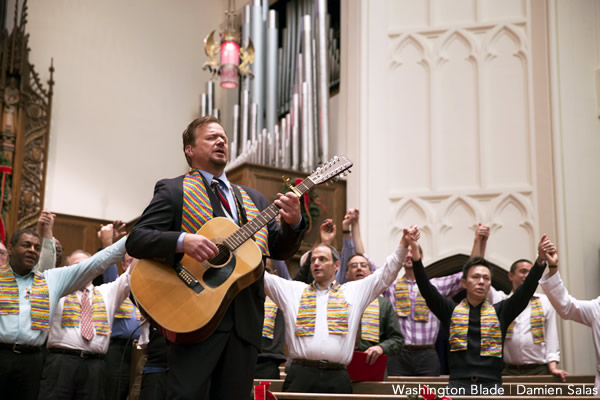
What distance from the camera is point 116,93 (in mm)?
10391

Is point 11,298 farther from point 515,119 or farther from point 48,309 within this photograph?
point 515,119

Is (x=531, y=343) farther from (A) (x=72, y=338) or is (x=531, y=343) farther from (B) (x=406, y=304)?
(A) (x=72, y=338)

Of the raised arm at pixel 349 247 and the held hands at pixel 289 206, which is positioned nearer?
the held hands at pixel 289 206

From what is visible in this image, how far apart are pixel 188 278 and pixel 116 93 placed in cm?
840

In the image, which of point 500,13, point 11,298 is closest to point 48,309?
point 11,298

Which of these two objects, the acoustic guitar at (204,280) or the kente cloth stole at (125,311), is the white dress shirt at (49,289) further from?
the acoustic guitar at (204,280)

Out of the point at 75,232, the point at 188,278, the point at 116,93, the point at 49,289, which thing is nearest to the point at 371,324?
the point at 49,289

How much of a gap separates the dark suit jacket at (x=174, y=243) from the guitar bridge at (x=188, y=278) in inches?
1.2

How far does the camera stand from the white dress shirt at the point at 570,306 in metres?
4.31

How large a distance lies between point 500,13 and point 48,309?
578 cm

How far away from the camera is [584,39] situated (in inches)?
295

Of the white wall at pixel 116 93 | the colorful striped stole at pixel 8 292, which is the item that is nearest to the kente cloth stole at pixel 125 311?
the colorful striped stole at pixel 8 292

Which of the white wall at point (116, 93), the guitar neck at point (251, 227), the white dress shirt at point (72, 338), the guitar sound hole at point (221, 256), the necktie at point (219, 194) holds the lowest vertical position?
the white dress shirt at point (72, 338)

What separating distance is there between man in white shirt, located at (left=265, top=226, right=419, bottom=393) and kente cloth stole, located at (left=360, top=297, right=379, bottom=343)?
0.59 meters
